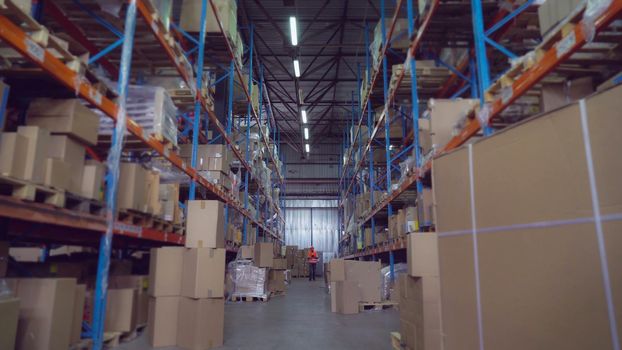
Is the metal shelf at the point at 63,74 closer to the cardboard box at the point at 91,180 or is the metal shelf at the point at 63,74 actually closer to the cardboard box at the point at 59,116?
the cardboard box at the point at 59,116

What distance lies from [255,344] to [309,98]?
15211mm

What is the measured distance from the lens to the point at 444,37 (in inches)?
252

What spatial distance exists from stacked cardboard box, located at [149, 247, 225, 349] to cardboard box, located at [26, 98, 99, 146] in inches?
68.8

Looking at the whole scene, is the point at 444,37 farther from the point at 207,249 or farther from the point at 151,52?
the point at 207,249

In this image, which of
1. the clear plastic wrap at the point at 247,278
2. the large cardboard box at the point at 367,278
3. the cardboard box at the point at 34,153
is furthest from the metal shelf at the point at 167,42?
the large cardboard box at the point at 367,278

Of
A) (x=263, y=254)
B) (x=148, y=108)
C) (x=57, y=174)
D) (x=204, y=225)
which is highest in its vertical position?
(x=148, y=108)

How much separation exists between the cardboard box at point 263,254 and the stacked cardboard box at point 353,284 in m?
1.88

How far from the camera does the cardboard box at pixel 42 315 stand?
2982 millimetres

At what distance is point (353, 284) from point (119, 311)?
4173 mm

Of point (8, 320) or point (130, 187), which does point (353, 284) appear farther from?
point (8, 320)

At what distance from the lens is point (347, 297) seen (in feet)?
23.4

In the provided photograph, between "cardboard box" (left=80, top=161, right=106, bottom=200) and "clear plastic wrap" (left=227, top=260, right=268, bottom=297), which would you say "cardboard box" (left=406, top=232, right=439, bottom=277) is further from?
"clear plastic wrap" (left=227, top=260, right=268, bottom=297)

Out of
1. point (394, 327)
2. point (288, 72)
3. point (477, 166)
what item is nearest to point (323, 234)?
point (288, 72)

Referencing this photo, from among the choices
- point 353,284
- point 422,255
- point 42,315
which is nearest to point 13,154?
point 42,315
